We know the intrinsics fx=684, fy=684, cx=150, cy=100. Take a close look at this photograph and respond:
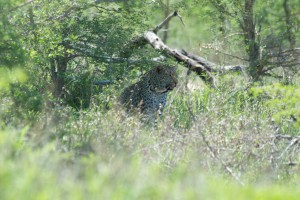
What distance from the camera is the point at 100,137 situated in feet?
27.0

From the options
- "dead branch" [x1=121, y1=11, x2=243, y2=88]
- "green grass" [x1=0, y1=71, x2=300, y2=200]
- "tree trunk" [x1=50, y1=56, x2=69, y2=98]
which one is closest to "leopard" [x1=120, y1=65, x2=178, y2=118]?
"green grass" [x1=0, y1=71, x2=300, y2=200]

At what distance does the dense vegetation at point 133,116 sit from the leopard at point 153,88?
0.71 feet

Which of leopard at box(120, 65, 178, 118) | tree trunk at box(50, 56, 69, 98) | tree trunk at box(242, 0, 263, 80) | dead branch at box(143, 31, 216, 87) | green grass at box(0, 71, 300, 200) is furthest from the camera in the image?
dead branch at box(143, 31, 216, 87)

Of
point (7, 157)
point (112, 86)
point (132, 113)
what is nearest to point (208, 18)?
point (112, 86)

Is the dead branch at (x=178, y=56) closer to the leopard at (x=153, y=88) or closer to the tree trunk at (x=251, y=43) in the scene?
the tree trunk at (x=251, y=43)

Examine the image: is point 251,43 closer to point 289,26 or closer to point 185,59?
point 289,26

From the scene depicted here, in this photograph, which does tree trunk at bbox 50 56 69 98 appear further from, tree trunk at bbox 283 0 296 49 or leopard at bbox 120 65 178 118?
tree trunk at bbox 283 0 296 49

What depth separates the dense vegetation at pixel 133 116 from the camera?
17.6 feet

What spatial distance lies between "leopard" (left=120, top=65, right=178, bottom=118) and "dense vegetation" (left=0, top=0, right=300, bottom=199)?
217mm

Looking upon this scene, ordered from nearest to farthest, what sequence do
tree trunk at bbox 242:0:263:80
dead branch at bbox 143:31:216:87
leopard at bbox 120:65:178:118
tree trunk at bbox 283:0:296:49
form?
leopard at bbox 120:65:178:118 → tree trunk at bbox 242:0:263:80 → dead branch at bbox 143:31:216:87 → tree trunk at bbox 283:0:296:49

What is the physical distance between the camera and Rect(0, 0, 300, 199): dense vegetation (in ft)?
17.6

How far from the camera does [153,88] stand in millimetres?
Answer: 12242

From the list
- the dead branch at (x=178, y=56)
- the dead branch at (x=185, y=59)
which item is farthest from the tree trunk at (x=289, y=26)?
the dead branch at (x=178, y=56)

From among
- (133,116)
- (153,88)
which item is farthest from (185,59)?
(133,116)
